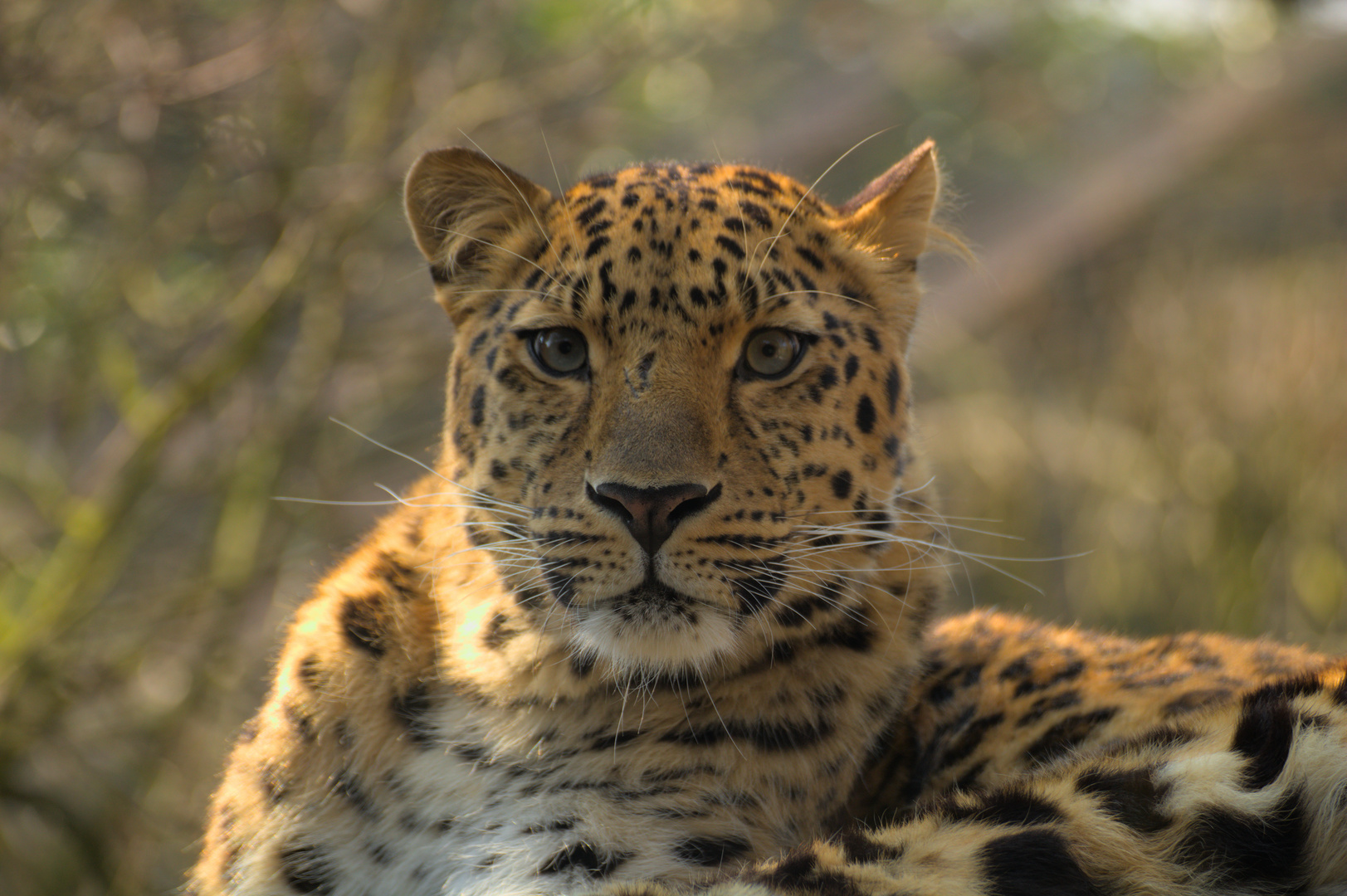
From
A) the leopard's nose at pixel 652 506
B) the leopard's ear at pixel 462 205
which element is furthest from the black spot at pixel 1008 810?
the leopard's ear at pixel 462 205

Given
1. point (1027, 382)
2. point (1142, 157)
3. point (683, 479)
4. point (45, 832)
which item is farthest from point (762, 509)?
point (1142, 157)

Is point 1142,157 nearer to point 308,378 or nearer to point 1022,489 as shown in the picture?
point 1022,489

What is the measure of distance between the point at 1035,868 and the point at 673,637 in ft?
3.75

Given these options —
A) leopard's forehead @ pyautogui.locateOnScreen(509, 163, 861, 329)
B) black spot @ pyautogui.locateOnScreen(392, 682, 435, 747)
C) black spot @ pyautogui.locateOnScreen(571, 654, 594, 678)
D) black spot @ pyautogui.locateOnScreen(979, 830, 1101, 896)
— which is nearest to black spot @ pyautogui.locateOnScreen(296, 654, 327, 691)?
black spot @ pyautogui.locateOnScreen(392, 682, 435, 747)

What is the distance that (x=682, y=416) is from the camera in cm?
355

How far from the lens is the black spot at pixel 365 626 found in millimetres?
3996

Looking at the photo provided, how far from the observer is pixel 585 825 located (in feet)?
11.4

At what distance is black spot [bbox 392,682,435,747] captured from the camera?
3.87 metres

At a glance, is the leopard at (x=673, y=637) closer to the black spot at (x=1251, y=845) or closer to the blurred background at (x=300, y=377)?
the black spot at (x=1251, y=845)

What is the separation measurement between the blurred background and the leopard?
64cm

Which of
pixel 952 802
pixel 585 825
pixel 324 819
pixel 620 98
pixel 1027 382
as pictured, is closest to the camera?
pixel 952 802

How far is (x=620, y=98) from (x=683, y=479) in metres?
8.44

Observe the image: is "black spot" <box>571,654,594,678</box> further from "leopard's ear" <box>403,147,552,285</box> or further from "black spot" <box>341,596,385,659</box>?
"leopard's ear" <box>403,147,552,285</box>

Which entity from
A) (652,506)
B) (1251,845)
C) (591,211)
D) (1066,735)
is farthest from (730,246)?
(1251,845)
